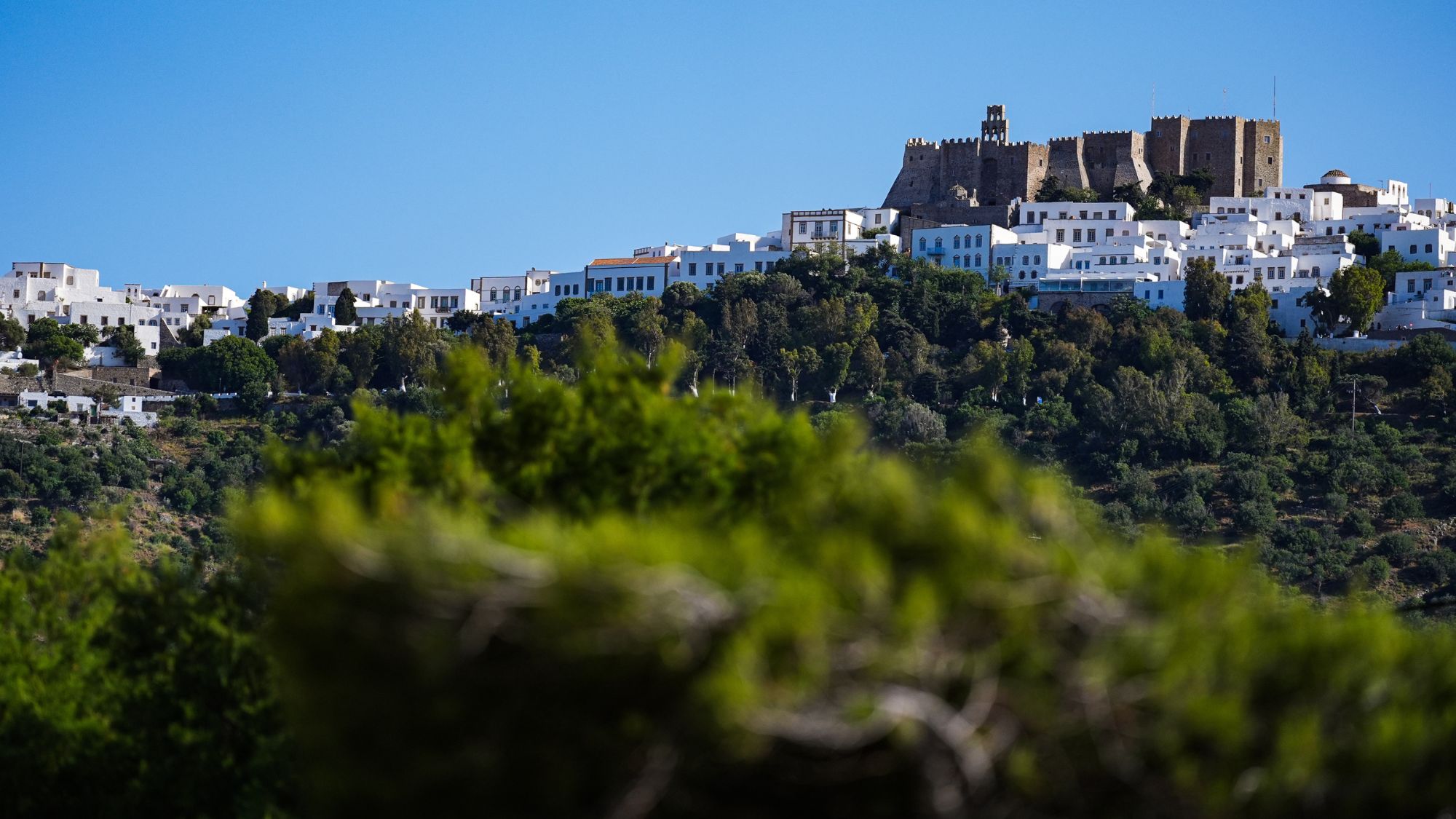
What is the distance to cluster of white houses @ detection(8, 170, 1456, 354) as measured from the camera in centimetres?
7088

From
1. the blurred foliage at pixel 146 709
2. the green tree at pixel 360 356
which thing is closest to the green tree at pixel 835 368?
the green tree at pixel 360 356

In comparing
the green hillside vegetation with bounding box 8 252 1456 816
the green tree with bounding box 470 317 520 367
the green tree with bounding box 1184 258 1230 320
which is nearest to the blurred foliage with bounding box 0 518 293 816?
the green hillside vegetation with bounding box 8 252 1456 816

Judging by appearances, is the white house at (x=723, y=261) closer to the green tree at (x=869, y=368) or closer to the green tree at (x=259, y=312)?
the green tree at (x=869, y=368)

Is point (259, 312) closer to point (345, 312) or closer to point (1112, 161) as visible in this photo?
point (345, 312)

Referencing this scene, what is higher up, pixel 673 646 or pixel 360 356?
pixel 673 646

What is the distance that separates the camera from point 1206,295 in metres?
68.0

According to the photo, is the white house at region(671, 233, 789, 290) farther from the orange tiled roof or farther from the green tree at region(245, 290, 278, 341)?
the green tree at region(245, 290, 278, 341)

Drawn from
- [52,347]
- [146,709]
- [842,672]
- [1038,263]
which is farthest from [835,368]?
[842,672]

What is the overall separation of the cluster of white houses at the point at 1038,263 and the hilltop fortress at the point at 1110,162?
1.53m

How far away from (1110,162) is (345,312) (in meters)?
32.0

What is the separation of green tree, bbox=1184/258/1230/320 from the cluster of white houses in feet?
3.55

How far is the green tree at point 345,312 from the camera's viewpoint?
83062mm

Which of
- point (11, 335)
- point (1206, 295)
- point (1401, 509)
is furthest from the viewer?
point (11, 335)

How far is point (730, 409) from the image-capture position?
16.3 metres
